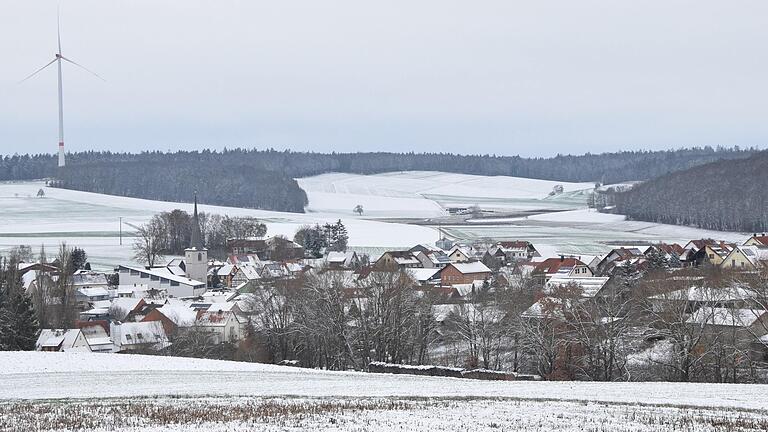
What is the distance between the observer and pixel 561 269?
99.0 metres

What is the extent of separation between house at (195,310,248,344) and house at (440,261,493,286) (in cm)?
2863

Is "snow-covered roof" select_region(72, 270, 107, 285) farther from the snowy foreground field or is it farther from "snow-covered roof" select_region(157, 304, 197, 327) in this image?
the snowy foreground field

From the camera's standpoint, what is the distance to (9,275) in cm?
6856

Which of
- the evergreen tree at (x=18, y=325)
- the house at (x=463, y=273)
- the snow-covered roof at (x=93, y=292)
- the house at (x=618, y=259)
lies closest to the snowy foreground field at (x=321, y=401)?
the evergreen tree at (x=18, y=325)

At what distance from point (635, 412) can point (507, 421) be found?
3638 millimetres

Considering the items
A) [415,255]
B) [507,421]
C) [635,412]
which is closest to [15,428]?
[507,421]

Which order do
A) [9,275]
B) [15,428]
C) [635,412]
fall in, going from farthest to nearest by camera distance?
[9,275]
[635,412]
[15,428]

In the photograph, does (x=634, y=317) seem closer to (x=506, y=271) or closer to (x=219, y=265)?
(x=506, y=271)

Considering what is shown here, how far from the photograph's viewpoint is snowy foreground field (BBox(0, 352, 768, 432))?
65.6 ft

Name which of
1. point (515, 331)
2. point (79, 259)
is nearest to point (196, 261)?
point (79, 259)

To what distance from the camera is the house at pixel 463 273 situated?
99.4 meters

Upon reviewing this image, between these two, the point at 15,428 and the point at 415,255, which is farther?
the point at 415,255

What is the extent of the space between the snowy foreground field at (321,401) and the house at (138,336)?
28.1 m

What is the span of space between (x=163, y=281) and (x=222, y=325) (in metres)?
31.9
